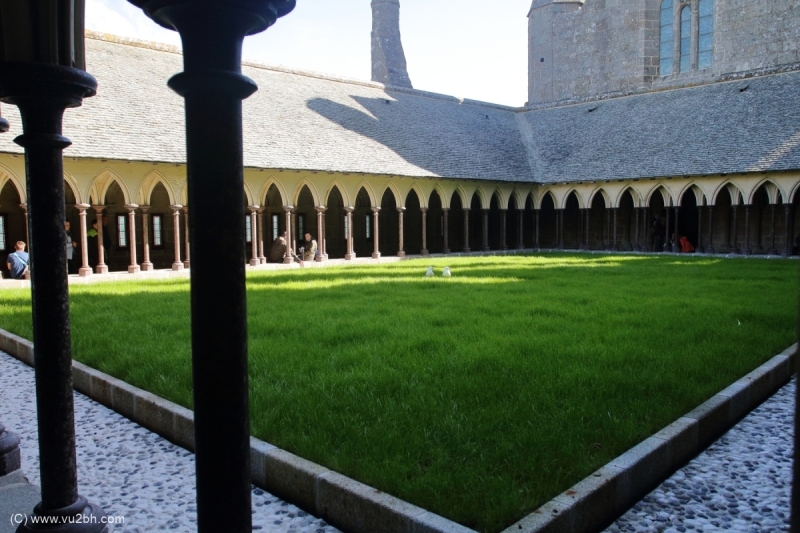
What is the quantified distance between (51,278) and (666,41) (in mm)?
35027

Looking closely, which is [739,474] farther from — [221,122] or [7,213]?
[7,213]

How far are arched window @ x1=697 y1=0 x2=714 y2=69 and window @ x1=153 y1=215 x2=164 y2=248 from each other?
2515 centimetres

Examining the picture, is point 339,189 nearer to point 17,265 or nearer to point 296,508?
point 17,265

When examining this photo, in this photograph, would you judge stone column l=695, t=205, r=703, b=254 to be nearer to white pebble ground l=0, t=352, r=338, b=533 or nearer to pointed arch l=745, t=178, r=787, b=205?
pointed arch l=745, t=178, r=787, b=205

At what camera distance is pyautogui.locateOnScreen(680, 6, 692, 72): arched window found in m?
31.6

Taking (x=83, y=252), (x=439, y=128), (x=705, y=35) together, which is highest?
(x=705, y=35)

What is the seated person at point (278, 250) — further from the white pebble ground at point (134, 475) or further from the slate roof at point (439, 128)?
the white pebble ground at point (134, 475)

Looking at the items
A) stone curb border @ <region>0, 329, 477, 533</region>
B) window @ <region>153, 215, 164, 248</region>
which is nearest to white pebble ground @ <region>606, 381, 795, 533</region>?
stone curb border @ <region>0, 329, 477, 533</region>

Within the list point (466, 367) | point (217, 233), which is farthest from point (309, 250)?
point (217, 233)

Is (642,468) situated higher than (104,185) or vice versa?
(104,185)

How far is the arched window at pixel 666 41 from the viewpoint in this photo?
3231 cm

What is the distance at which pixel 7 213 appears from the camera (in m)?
19.1

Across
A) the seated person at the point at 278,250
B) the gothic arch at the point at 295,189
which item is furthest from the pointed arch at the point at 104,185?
the seated person at the point at 278,250

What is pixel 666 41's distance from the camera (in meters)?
32.5
